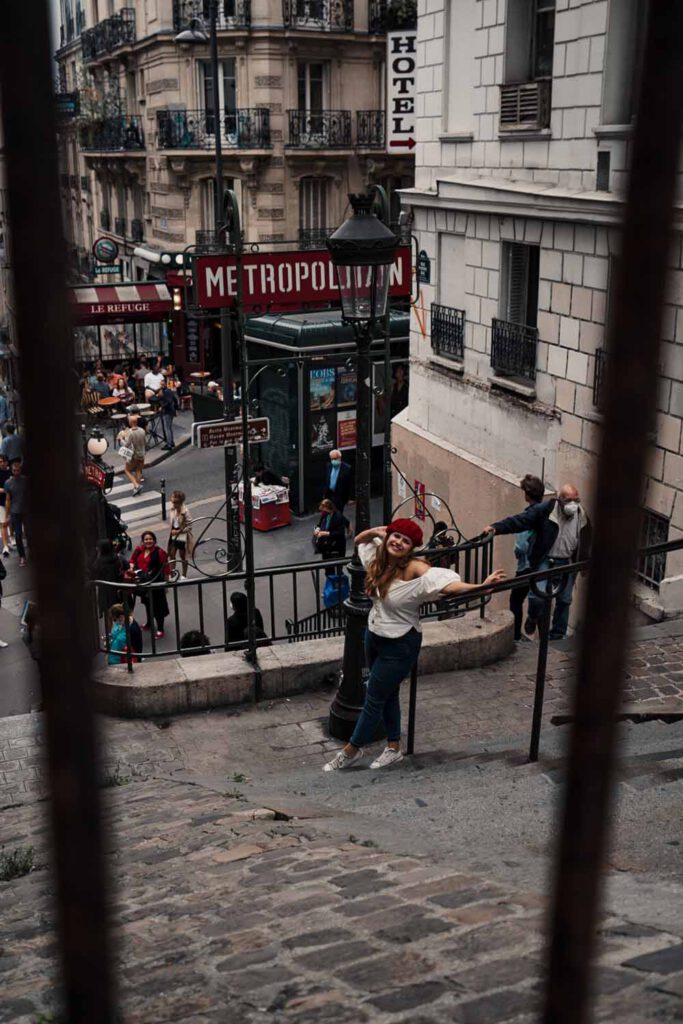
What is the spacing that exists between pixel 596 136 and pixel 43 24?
38.6 ft

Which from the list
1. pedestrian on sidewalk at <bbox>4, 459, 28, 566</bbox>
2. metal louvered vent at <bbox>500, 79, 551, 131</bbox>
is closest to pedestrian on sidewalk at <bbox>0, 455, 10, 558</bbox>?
pedestrian on sidewalk at <bbox>4, 459, 28, 566</bbox>

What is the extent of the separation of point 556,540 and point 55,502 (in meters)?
8.73

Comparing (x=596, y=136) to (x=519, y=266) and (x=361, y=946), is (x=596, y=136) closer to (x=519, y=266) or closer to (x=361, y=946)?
(x=519, y=266)

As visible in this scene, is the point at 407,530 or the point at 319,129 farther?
the point at 319,129

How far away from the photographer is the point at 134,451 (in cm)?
2167

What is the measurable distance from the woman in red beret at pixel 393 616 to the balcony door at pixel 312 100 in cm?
2874

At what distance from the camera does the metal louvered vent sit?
500 inches

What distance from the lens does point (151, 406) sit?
26156 millimetres

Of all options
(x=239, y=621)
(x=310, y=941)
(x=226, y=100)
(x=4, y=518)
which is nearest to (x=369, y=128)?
(x=226, y=100)

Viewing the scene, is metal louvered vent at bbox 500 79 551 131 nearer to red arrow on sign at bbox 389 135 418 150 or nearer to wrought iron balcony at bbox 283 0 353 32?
red arrow on sign at bbox 389 135 418 150

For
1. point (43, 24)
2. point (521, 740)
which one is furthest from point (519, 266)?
point (43, 24)

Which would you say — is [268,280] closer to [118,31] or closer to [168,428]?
[168,428]

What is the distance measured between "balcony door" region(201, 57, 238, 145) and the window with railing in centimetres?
2467

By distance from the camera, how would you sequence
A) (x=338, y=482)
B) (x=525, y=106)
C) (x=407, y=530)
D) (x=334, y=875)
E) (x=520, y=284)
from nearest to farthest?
(x=334, y=875)
(x=407, y=530)
(x=525, y=106)
(x=520, y=284)
(x=338, y=482)
